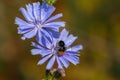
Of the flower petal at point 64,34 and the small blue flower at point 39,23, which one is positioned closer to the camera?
the small blue flower at point 39,23

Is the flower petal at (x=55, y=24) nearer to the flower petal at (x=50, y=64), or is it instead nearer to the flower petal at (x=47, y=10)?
the flower petal at (x=47, y=10)

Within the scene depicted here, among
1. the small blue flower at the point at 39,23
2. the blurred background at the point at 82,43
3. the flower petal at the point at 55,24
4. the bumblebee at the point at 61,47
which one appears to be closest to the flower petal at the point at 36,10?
the small blue flower at the point at 39,23

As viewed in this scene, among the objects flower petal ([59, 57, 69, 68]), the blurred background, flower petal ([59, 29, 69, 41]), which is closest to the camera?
flower petal ([59, 57, 69, 68])

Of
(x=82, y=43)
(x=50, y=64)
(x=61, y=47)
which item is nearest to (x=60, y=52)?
(x=61, y=47)

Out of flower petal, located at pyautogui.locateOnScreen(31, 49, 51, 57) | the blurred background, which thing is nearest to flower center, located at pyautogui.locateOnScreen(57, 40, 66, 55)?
flower petal, located at pyautogui.locateOnScreen(31, 49, 51, 57)

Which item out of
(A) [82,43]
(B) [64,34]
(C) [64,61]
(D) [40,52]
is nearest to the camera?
(D) [40,52]

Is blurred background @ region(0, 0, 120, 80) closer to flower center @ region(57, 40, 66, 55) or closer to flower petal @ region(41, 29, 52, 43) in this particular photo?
flower center @ region(57, 40, 66, 55)

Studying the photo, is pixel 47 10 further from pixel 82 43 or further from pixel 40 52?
pixel 82 43
